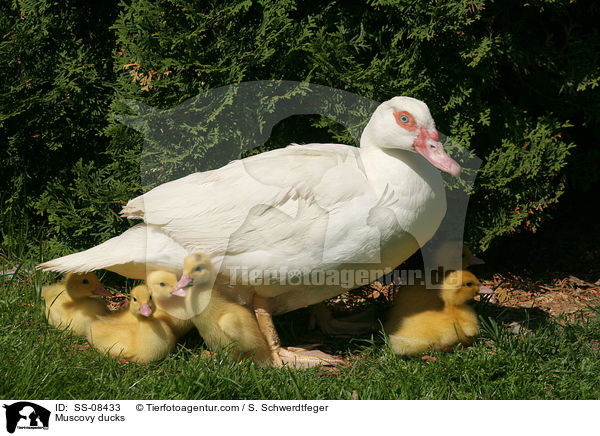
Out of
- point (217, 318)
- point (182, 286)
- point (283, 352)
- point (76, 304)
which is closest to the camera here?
point (182, 286)

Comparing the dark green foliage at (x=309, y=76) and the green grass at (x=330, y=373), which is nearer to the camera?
the green grass at (x=330, y=373)

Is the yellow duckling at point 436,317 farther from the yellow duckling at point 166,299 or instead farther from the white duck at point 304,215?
the yellow duckling at point 166,299

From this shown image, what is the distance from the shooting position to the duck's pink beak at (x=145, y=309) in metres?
3.40

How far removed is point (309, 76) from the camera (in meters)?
4.16

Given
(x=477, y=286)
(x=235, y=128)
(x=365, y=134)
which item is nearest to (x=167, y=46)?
(x=235, y=128)

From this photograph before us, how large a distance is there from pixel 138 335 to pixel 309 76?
81.0 inches

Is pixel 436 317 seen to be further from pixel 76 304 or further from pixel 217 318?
pixel 76 304

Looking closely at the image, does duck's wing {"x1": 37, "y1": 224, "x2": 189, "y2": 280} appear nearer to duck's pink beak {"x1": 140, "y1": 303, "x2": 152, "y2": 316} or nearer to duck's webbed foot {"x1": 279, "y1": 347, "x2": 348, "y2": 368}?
duck's pink beak {"x1": 140, "y1": 303, "x2": 152, "y2": 316}

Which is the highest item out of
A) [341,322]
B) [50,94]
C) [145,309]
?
[50,94]

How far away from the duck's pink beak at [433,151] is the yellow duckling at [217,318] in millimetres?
1379

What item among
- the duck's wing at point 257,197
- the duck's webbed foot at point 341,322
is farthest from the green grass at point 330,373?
the duck's wing at point 257,197

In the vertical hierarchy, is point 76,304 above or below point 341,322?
above
